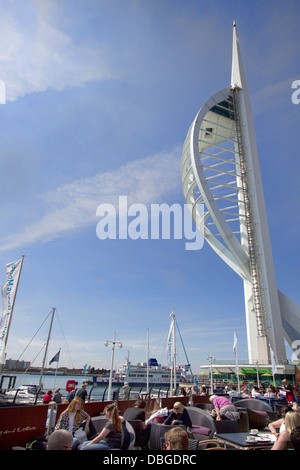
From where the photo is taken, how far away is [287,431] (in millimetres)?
3547

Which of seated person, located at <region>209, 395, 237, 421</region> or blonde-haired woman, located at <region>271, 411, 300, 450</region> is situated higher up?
blonde-haired woman, located at <region>271, 411, 300, 450</region>

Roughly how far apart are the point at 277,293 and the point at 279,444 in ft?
108

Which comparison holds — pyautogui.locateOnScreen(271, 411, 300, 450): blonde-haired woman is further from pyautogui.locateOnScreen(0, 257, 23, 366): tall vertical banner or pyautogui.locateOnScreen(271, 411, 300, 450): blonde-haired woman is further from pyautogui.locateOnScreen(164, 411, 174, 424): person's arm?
pyautogui.locateOnScreen(0, 257, 23, 366): tall vertical banner

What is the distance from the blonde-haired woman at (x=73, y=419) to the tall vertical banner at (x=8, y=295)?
6568 millimetres

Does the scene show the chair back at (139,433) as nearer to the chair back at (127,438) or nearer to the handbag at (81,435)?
the handbag at (81,435)


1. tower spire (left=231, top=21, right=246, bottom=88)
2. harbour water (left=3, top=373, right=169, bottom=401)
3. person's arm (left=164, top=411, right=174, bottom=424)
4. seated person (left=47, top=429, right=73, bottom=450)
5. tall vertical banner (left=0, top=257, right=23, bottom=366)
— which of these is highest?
tower spire (left=231, top=21, right=246, bottom=88)

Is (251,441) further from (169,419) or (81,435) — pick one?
(81,435)

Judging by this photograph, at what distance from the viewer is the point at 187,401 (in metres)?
11.0

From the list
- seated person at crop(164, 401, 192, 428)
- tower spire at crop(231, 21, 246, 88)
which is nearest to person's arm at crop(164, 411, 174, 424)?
seated person at crop(164, 401, 192, 428)

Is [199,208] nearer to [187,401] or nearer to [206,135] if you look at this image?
[206,135]

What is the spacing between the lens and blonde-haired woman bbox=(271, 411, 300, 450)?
3.42 meters

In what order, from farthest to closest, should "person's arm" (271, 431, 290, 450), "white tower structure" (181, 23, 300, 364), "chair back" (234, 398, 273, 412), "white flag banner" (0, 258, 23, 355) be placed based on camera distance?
1. "white tower structure" (181, 23, 300, 364)
2. "white flag banner" (0, 258, 23, 355)
3. "chair back" (234, 398, 273, 412)
4. "person's arm" (271, 431, 290, 450)

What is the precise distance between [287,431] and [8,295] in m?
10.6

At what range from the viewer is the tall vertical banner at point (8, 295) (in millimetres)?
10586
